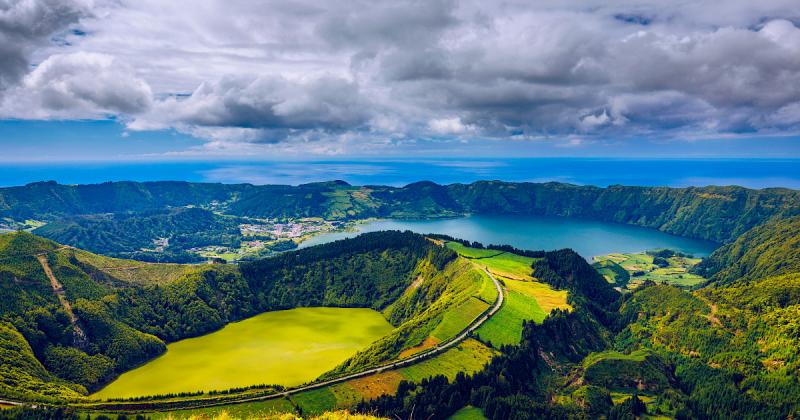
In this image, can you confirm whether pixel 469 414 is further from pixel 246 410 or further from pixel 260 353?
pixel 260 353

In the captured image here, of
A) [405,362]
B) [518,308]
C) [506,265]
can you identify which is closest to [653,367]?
[518,308]

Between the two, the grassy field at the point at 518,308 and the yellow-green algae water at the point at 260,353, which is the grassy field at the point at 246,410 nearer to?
the yellow-green algae water at the point at 260,353

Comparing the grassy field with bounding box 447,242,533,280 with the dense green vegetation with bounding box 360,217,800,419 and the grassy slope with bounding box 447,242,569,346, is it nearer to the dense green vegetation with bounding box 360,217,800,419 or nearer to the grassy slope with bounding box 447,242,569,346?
the grassy slope with bounding box 447,242,569,346

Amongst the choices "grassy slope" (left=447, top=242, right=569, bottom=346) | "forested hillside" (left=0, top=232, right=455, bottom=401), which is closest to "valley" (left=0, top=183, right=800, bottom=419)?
"forested hillside" (left=0, top=232, right=455, bottom=401)

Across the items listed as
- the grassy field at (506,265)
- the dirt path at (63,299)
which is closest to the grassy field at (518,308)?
the grassy field at (506,265)

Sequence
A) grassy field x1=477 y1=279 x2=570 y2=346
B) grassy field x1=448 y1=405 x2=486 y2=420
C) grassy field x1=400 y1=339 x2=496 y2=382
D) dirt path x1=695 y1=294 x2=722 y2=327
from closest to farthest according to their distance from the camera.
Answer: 1. grassy field x1=448 y1=405 x2=486 y2=420
2. grassy field x1=400 y1=339 x2=496 y2=382
3. grassy field x1=477 y1=279 x2=570 y2=346
4. dirt path x1=695 y1=294 x2=722 y2=327

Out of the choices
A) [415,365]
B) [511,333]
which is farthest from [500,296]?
[415,365]
